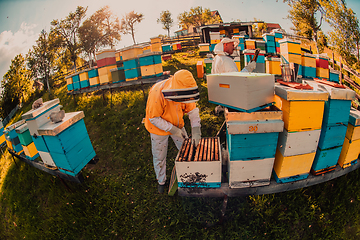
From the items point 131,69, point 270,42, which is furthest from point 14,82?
point 270,42

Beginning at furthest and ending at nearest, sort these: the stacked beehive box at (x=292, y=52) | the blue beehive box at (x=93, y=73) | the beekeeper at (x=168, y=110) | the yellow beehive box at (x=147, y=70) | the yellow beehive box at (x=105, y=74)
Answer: the blue beehive box at (x=93, y=73)
the yellow beehive box at (x=105, y=74)
the yellow beehive box at (x=147, y=70)
the stacked beehive box at (x=292, y=52)
the beekeeper at (x=168, y=110)

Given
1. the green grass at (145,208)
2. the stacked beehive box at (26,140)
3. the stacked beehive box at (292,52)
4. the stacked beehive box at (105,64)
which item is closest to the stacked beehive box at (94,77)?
the stacked beehive box at (105,64)

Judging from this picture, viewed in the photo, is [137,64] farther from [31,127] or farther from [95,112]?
[31,127]

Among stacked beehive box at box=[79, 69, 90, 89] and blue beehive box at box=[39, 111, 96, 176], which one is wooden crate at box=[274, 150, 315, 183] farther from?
stacked beehive box at box=[79, 69, 90, 89]

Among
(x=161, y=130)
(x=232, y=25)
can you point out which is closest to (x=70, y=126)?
(x=161, y=130)

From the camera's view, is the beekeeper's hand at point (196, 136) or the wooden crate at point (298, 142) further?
the beekeeper's hand at point (196, 136)

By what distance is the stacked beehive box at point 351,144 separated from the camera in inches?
80.7

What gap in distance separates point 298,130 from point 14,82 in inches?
652

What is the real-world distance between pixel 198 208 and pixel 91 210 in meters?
2.25

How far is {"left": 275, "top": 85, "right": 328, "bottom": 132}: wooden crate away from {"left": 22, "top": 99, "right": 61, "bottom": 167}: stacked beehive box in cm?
369

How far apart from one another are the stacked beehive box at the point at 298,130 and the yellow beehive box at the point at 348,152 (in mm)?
629

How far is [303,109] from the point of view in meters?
1.74

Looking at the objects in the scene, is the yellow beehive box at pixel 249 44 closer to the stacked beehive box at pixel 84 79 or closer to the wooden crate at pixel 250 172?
the stacked beehive box at pixel 84 79

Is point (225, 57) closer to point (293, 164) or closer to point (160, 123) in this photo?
point (160, 123)
